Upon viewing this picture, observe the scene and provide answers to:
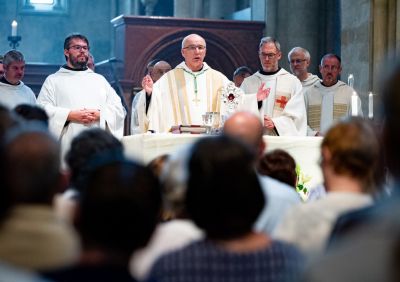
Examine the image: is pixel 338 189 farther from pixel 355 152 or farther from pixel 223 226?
pixel 223 226

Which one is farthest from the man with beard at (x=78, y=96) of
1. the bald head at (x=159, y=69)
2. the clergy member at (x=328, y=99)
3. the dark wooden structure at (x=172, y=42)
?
the dark wooden structure at (x=172, y=42)

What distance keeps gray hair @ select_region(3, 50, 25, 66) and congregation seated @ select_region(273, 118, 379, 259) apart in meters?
6.64

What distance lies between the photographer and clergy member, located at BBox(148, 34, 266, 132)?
8.95 m

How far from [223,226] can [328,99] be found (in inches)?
312

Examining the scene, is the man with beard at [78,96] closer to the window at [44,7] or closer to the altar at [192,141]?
the altar at [192,141]

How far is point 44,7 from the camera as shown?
23.9 metres

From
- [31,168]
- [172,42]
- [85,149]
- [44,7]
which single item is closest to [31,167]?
[31,168]

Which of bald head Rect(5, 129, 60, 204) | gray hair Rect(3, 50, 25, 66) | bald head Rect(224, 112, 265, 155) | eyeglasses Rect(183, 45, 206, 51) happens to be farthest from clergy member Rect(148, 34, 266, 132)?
bald head Rect(5, 129, 60, 204)

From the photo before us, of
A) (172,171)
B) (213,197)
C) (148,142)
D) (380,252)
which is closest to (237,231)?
(213,197)

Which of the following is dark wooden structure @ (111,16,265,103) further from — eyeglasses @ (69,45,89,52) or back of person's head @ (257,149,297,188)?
back of person's head @ (257,149,297,188)

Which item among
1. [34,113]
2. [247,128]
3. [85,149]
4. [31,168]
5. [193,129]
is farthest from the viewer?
[193,129]

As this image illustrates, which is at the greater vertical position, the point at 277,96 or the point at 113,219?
the point at 277,96

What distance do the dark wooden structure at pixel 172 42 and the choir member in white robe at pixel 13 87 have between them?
296 centimetres

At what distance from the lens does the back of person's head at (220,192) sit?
2.38 m
